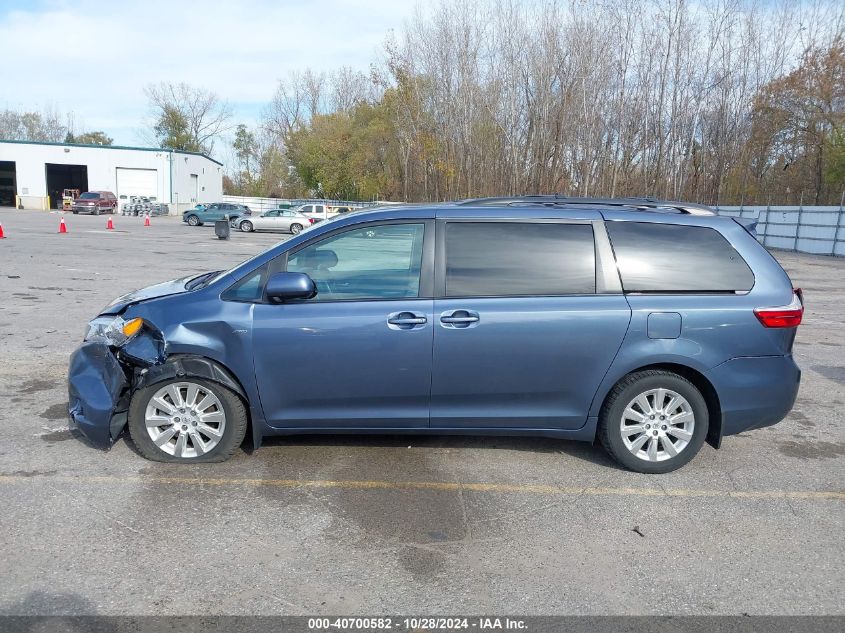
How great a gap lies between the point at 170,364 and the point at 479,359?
207cm

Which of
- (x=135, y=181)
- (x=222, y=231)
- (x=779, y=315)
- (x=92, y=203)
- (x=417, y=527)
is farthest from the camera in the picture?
(x=135, y=181)

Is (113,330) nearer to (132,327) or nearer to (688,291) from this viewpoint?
(132,327)

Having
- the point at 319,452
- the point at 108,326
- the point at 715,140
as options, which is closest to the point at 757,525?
the point at 319,452

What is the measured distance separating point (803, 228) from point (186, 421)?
1165 inches

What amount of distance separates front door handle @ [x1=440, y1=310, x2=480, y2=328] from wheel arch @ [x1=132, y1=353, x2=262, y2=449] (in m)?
1.44

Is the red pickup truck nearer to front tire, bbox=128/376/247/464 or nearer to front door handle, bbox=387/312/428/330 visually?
front tire, bbox=128/376/247/464

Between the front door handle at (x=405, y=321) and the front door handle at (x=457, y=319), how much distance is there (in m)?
0.13

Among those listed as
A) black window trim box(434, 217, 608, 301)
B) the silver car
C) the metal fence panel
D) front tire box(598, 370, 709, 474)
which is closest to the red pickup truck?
the silver car

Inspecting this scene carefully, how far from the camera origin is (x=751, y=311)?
4.36m

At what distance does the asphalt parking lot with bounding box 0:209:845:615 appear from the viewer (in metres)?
3.08

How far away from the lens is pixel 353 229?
4.52m

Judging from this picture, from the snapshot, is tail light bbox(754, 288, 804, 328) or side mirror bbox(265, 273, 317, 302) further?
tail light bbox(754, 288, 804, 328)

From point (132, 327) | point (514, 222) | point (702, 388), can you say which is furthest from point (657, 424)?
point (132, 327)

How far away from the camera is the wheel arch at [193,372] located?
14.1 feet
